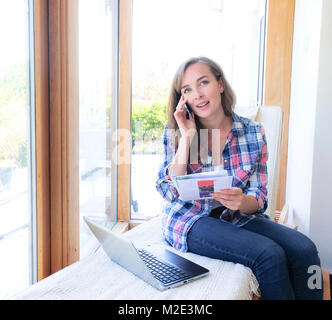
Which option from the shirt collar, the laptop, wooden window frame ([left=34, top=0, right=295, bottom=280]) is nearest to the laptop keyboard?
the laptop

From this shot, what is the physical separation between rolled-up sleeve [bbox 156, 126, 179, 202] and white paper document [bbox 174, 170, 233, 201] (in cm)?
22

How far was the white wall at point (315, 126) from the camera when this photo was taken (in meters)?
1.84

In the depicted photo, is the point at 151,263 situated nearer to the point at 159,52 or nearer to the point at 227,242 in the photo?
the point at 227,242

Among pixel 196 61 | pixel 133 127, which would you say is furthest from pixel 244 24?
pixel 196 61

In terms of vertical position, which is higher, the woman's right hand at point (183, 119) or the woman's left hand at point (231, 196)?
the woman's right hand at point (183, 119)

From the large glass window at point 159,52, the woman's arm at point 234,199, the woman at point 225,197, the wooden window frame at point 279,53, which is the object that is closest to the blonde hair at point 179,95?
the woman at point 225,197

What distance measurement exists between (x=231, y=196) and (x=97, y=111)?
3.84ft

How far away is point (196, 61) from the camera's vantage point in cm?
136

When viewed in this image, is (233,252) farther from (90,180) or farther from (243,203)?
(90,180)

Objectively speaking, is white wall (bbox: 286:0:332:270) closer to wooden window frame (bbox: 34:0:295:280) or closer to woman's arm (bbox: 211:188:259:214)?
woman's arm (bbox: 211:188:259:214)

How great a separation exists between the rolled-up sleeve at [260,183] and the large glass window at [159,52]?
1133 millimetres

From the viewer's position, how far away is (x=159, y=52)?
7.95 ft

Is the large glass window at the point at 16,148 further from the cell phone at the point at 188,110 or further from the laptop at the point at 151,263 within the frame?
the cell phone at the point at 188,110
